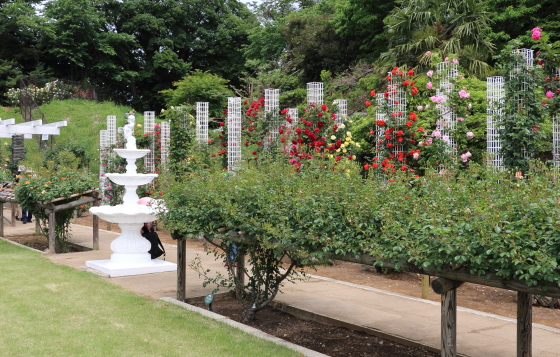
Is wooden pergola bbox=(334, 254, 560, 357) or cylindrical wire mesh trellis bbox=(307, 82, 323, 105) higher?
cylindrical wire mesh trellis bbox=(307, 82, 323, 105)

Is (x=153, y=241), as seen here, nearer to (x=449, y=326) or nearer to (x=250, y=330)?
(x=250, y=330)

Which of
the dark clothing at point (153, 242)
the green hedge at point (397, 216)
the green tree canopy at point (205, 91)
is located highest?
the green tree canopy at point (205, 91)

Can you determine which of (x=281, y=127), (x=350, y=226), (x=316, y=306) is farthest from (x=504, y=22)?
(x=350, y=226)

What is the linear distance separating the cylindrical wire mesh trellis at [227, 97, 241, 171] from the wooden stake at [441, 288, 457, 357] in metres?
7.44

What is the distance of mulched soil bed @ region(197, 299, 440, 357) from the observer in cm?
486

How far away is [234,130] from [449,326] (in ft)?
25.3

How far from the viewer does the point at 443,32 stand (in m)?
15.2

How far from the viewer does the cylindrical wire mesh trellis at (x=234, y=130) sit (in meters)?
11.0

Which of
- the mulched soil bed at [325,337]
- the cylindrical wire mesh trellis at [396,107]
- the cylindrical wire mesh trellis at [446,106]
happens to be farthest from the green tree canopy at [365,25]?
the mulched soil bed at [325,337]

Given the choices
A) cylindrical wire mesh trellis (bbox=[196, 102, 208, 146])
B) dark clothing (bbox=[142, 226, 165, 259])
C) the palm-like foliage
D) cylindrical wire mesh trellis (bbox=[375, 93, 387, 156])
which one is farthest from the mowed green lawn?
the palm-like foliage

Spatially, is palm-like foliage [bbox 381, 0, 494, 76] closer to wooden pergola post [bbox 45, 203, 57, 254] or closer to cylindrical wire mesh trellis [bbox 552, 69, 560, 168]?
cylindrical wire mesh trellis [bbox 552, 69, 560, 168]

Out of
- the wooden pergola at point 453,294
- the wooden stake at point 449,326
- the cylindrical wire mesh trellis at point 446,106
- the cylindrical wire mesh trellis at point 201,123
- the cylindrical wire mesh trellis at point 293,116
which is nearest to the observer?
the wooden pergola at point 453,294

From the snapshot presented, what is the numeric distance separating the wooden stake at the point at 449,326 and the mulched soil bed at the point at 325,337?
0.93 meters

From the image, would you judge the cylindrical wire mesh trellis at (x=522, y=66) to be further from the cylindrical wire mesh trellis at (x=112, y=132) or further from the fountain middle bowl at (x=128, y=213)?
the cylindrical wire mesh trellis at (x=112, y=132)
